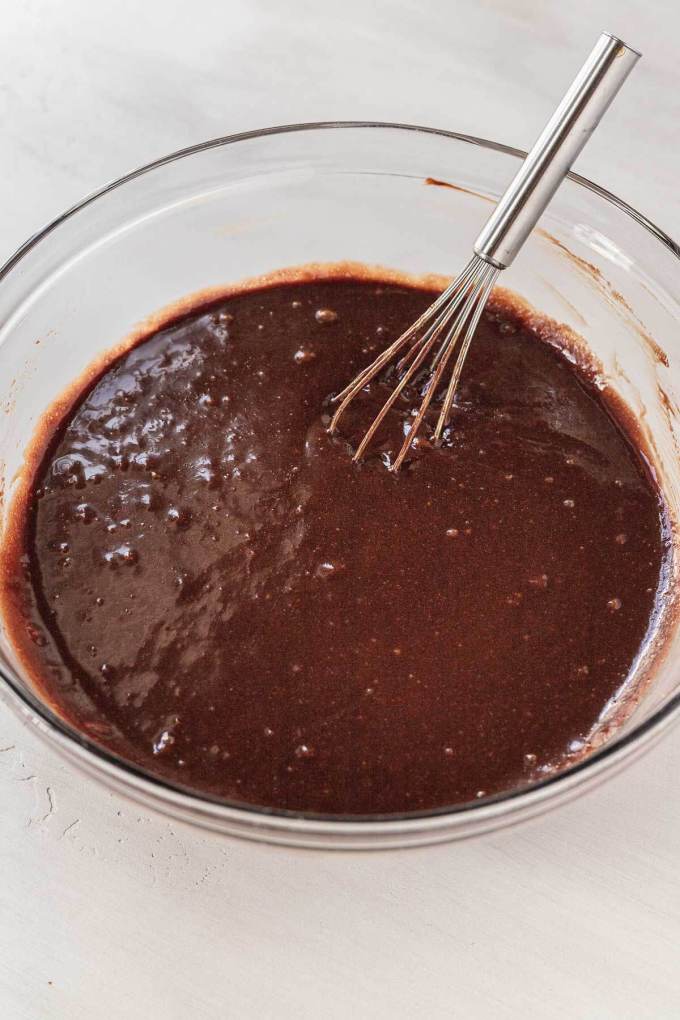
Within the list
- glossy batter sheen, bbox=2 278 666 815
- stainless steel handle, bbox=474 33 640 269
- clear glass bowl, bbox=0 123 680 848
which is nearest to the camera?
stainless steel handle, bbox=474 33 640 269

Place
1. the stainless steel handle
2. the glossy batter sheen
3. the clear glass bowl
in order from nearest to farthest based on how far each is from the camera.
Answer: the stainless steel handle → the glossy batter sheen → the clear glass bowl

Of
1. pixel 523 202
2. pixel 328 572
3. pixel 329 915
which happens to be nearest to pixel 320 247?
pixel 523 202

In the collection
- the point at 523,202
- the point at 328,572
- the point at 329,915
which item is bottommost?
the point at 329,915

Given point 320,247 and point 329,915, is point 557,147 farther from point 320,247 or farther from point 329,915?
point 329,915

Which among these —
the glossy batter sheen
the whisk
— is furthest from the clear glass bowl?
the whisk

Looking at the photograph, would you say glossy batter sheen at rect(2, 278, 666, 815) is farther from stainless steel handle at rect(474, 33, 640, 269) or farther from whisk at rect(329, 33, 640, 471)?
stainless steel handle at rect(474, 33, 640, 269)

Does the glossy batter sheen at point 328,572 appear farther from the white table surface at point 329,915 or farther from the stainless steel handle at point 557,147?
the stainless steel handle at point 557,147

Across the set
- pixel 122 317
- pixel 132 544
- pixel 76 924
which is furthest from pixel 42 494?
pixel 76 924
